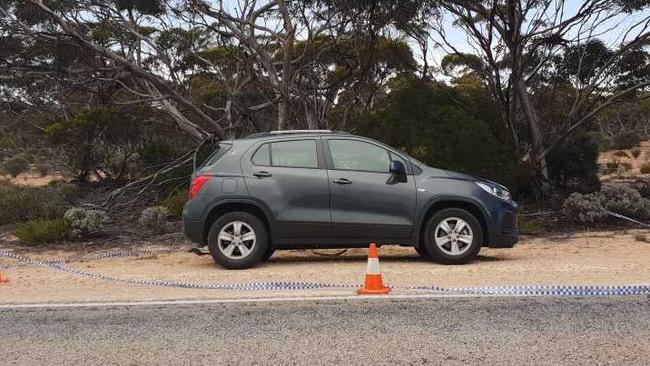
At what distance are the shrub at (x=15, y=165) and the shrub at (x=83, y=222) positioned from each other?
117ft

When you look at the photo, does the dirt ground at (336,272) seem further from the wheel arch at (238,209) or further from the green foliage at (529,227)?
the green foliage at (529,227)

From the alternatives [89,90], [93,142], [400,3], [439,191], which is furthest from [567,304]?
[93,142]

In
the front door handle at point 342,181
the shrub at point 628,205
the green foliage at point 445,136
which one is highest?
the green foliage at point 445,136

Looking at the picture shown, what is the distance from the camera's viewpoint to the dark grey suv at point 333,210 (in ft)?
29.7

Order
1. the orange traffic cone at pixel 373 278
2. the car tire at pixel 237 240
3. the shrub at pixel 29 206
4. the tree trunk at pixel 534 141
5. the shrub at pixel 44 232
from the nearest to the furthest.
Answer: the orange traffic cone at pixel 373 278 < the car tire at pixel 237 240 < the shrub at pixel 44 232 < the shrub at pixel 29 206 < the tree trunk at pixel 534 141

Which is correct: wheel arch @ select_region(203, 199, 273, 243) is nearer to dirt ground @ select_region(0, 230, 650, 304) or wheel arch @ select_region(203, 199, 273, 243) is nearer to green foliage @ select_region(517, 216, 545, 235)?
dirt ground @ select_region(0, 230, 650, 304)

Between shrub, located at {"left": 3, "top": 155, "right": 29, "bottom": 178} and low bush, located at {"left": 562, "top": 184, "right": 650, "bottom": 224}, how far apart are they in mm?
40856

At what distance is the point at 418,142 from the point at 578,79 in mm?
7627

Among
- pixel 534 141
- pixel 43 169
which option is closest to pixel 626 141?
pixel 534 141

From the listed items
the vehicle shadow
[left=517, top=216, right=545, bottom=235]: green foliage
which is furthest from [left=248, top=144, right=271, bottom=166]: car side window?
[left=517, top=216, right=545, bottom=235]: green foliage

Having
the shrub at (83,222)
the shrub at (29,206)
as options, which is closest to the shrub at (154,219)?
the shrub at (83,222)

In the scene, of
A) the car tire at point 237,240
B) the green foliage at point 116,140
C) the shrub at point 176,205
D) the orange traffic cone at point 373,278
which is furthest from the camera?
the green foliage at point 116,140

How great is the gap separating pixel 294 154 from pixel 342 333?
13.2 ft

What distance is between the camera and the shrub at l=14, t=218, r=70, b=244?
13648mm
